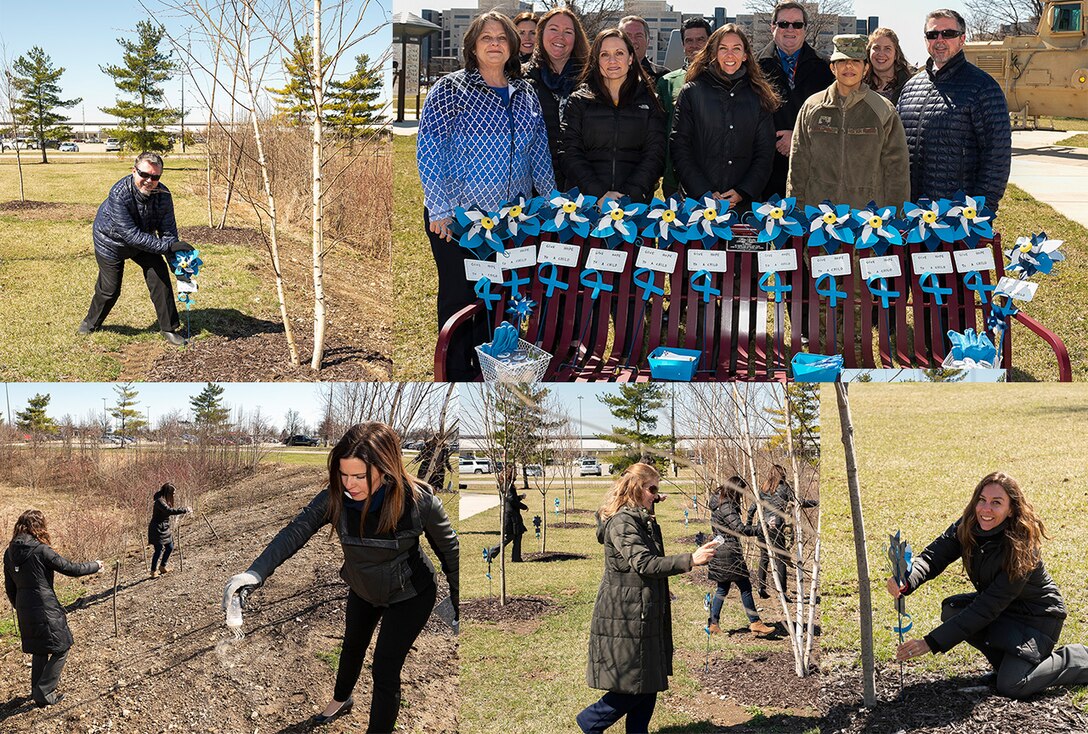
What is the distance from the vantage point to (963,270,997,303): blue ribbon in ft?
17.7

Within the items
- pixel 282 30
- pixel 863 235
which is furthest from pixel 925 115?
pixel 282 30

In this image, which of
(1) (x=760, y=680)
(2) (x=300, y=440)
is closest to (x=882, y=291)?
(1) (x=760, y=680)

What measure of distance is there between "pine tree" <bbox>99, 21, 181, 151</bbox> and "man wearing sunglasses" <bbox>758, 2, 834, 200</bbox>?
4.23 metres

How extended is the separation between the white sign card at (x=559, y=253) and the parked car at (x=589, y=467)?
1315mm

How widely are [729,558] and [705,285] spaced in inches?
60.9

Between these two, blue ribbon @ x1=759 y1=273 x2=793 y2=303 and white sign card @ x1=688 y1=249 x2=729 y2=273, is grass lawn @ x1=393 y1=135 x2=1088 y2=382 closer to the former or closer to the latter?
blue ribbon @ x1=759 y1=273 x2=793 y2=303

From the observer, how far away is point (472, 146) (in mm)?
5391

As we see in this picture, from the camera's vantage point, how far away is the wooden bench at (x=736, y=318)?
5.41m

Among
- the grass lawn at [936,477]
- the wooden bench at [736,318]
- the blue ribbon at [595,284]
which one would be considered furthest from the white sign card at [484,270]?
the grass lawn at [936,477]

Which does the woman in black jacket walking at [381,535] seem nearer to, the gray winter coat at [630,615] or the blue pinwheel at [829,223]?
the gray winter coat at [630,615]

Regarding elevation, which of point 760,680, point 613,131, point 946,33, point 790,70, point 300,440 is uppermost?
point 946,33

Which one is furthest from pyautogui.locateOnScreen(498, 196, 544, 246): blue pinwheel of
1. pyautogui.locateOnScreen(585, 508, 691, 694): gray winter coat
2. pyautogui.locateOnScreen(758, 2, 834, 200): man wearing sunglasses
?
pyautogui.locateOnScreen(585, 508, 691, 694): gray winter coat

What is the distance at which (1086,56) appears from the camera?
1706 centimetres

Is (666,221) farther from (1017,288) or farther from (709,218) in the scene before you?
(1017,288)
